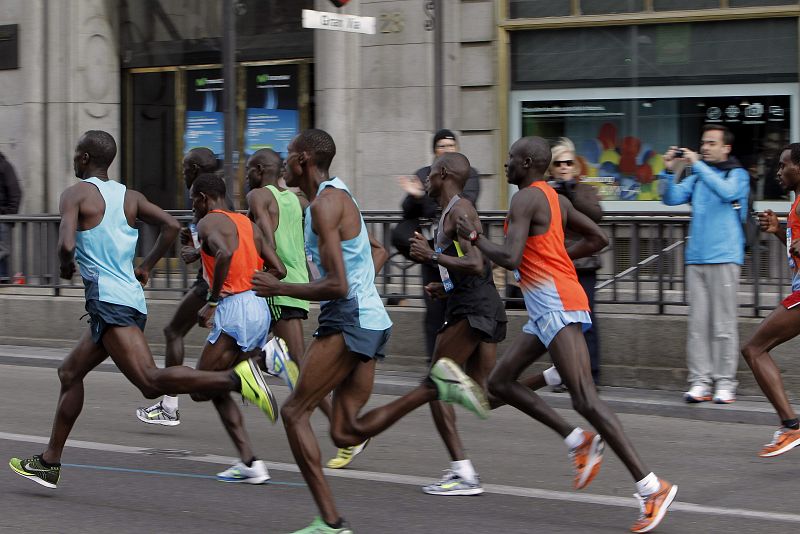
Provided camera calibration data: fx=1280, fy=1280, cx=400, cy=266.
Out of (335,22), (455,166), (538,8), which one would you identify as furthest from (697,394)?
(538,8)

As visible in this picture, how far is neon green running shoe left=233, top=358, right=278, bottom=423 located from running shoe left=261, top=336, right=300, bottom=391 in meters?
0.27

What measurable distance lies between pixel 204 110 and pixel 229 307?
10.0 meters

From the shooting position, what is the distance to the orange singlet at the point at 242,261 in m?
7.31

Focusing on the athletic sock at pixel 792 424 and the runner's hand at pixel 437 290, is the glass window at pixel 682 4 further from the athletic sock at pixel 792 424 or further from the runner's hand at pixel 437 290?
the runner's hand at pixel 437 290

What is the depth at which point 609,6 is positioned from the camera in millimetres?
14109

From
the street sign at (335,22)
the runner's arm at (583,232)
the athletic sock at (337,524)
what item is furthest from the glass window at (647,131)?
the athletic sock at (337,524)

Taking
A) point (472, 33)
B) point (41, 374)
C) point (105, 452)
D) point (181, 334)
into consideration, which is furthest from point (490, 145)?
point (105, 452)

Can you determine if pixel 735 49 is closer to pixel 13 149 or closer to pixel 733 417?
pixel 733 417

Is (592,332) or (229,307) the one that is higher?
(229,307)

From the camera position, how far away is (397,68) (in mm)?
14828

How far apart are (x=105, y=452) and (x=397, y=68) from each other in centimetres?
794

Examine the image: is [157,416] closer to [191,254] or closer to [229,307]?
[191,254]

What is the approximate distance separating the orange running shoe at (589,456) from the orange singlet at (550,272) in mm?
639

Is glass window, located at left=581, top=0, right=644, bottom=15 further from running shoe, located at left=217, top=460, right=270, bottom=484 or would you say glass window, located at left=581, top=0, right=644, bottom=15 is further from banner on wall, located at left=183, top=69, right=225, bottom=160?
running shoe, located at left=217, top=460, right=270, bottom=484
